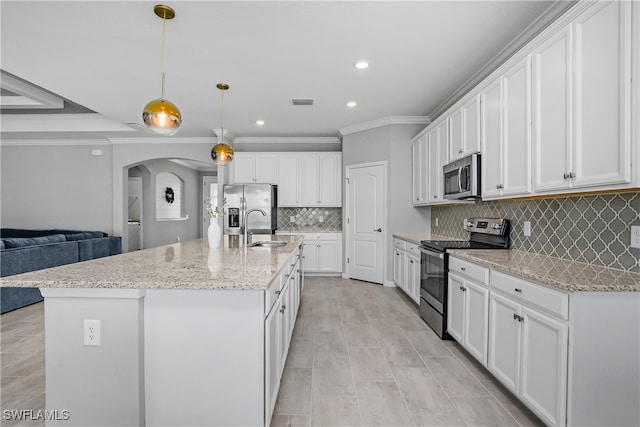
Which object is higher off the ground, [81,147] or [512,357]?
[81,147]

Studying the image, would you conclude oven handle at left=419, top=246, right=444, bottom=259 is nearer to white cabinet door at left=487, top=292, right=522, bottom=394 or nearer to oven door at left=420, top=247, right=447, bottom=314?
oven door at left=420, top=247, right=447, bottom=314

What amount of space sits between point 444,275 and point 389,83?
2.25 metres

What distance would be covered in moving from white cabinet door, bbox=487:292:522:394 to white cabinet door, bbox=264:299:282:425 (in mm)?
1429

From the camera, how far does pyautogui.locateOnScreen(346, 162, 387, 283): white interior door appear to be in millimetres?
5273

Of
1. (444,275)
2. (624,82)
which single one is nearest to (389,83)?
(444,275)

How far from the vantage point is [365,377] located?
2.38 m

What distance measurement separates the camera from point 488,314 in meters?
2.26

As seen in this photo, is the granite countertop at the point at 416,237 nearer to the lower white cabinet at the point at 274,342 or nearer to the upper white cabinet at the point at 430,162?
the upper white cabinet at the point at 430,162

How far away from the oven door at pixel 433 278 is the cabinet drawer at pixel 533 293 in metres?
0.81

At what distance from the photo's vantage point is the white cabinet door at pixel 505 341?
194 cm

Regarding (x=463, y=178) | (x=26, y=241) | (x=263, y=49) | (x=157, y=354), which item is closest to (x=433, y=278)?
(x=463, y=178)

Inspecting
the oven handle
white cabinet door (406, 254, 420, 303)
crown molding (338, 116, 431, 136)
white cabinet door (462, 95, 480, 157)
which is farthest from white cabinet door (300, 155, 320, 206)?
white cabinet door (462, 95, 480, 157)

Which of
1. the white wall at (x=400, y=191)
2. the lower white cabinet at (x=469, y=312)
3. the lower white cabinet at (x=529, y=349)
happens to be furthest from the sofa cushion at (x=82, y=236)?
the lower white cabinet at (x=529, y=349)

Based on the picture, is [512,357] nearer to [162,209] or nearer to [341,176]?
[341,176]
